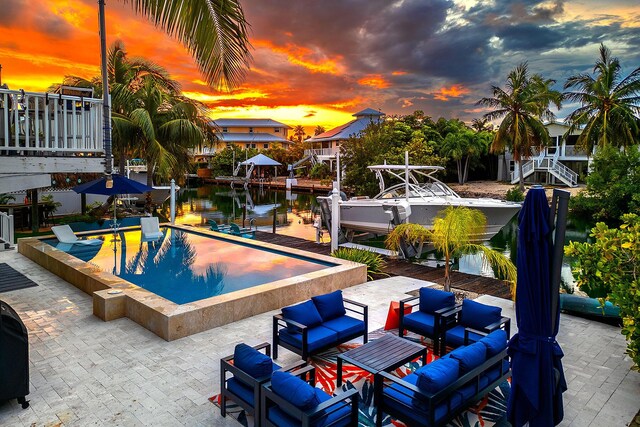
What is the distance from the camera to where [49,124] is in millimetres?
6430

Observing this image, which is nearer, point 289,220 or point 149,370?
point 149,370

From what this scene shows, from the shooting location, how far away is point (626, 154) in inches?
922

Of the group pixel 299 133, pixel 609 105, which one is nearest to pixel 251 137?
pixel 299 133

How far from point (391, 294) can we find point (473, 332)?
3620 mm

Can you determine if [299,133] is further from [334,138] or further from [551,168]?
[551,168]

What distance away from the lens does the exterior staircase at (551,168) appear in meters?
33.9

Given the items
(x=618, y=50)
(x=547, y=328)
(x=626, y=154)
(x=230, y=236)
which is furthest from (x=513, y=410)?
(x=618, y=50)

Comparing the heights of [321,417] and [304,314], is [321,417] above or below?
below

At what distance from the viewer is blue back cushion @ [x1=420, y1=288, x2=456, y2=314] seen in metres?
6.07

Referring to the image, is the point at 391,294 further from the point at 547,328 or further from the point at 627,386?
the point at 547,328

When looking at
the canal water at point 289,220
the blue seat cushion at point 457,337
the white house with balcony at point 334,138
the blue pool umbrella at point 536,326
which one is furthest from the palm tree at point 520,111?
the blue pool umbrella at point 536,326

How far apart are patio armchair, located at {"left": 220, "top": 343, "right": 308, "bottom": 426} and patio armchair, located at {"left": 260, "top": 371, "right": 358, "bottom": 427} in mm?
98

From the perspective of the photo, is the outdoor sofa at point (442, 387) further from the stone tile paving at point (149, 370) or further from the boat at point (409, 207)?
the boat at point (409, 207)

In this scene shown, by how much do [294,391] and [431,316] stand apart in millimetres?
3158
